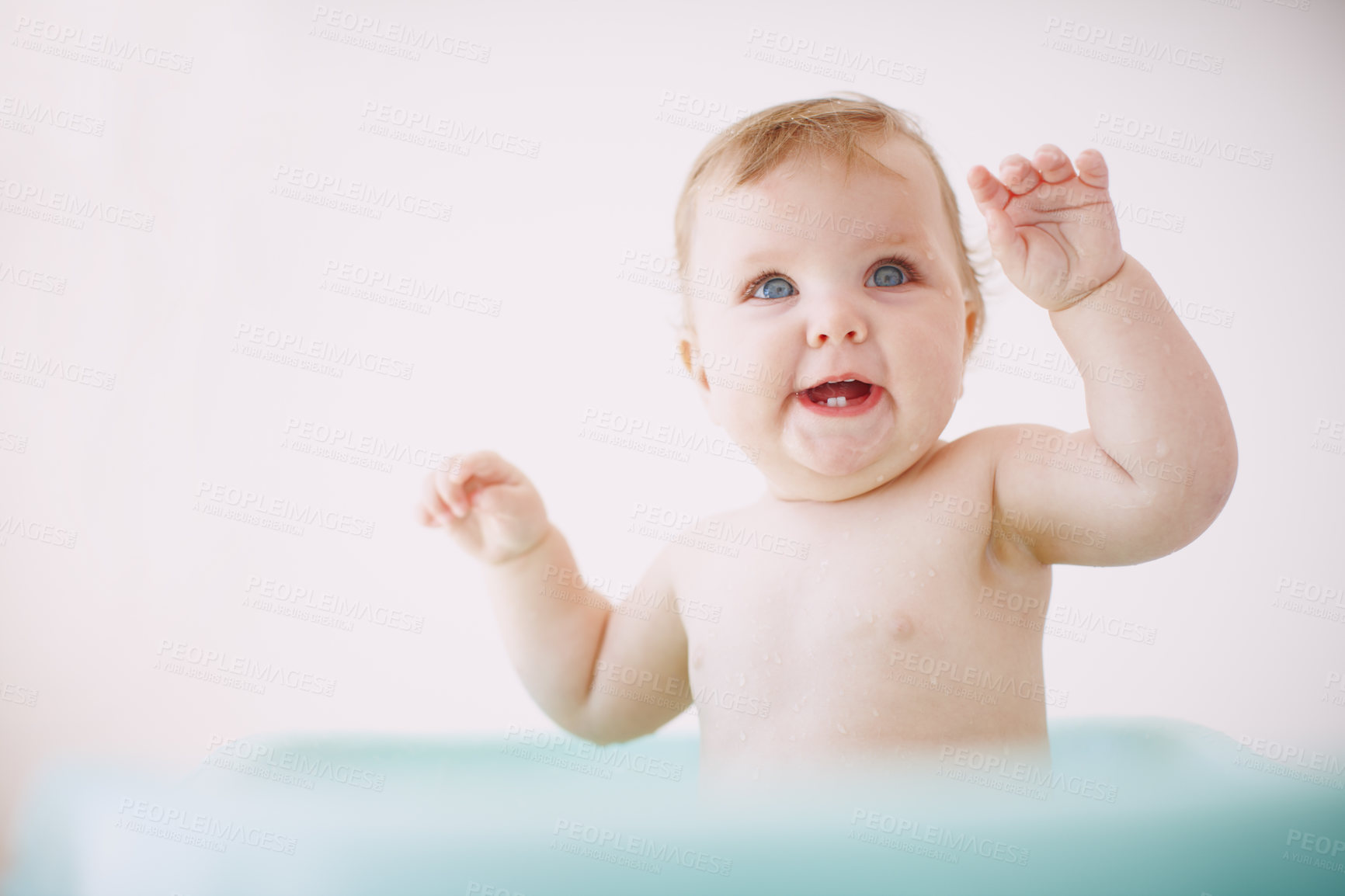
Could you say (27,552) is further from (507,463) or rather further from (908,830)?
(908,830)

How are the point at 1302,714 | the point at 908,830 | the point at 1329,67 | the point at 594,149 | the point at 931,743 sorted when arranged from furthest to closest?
the point at 594,149, the point at 1329,67, the point at 1302,714, the point at 931,743, the point at 908,830

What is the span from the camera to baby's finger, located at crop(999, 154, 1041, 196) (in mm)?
776

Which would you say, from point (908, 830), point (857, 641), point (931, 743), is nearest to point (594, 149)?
point (857, 641)

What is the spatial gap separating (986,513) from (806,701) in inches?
10.0

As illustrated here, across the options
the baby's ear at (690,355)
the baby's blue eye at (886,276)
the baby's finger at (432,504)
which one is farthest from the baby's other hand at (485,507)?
the baby's blue eye at (886,276)

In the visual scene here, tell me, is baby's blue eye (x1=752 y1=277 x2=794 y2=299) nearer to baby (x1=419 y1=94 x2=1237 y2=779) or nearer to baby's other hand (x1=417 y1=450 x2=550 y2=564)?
baby (x1=419 y1=94 x2=1237 y2=779)

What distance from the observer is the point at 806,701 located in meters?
0.90

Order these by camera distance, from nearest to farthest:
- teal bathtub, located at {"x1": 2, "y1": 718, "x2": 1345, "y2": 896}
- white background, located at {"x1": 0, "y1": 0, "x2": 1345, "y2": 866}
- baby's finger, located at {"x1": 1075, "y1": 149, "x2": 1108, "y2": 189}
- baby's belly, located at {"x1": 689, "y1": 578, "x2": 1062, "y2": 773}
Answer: teal bathtub, located at {"x1": 2, "y1": 718, "x2": 1345, "y2": 896}, baby's finger, located at {"x1": 1075, "y1": 149, "x2": 1108, "y2": 189}, baby's belly, located at {"x1": 689, "y1": 578, "x2": 1062, "y2": 773}, white background, located at {"x1": 0, "y1": 0, "x2": 1345, "y2": 866}

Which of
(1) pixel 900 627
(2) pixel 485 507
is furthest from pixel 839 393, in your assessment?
(2) pixel 485 507

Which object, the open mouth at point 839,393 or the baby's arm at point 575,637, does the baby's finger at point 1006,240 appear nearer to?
the open mouth at point 839,393

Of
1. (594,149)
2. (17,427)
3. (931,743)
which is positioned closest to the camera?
(931,743)

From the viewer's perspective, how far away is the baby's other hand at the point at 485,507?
3.31 feet

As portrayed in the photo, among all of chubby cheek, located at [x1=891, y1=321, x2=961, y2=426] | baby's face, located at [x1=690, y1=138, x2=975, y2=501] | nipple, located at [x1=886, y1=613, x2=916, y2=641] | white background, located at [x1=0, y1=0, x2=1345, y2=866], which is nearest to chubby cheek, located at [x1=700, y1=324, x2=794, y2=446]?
baby's face, located at [x1=690, y1=138, x2=975, y2=501]

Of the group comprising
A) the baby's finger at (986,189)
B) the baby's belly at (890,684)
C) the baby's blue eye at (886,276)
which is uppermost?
the baby's blue eye at (886,276)
